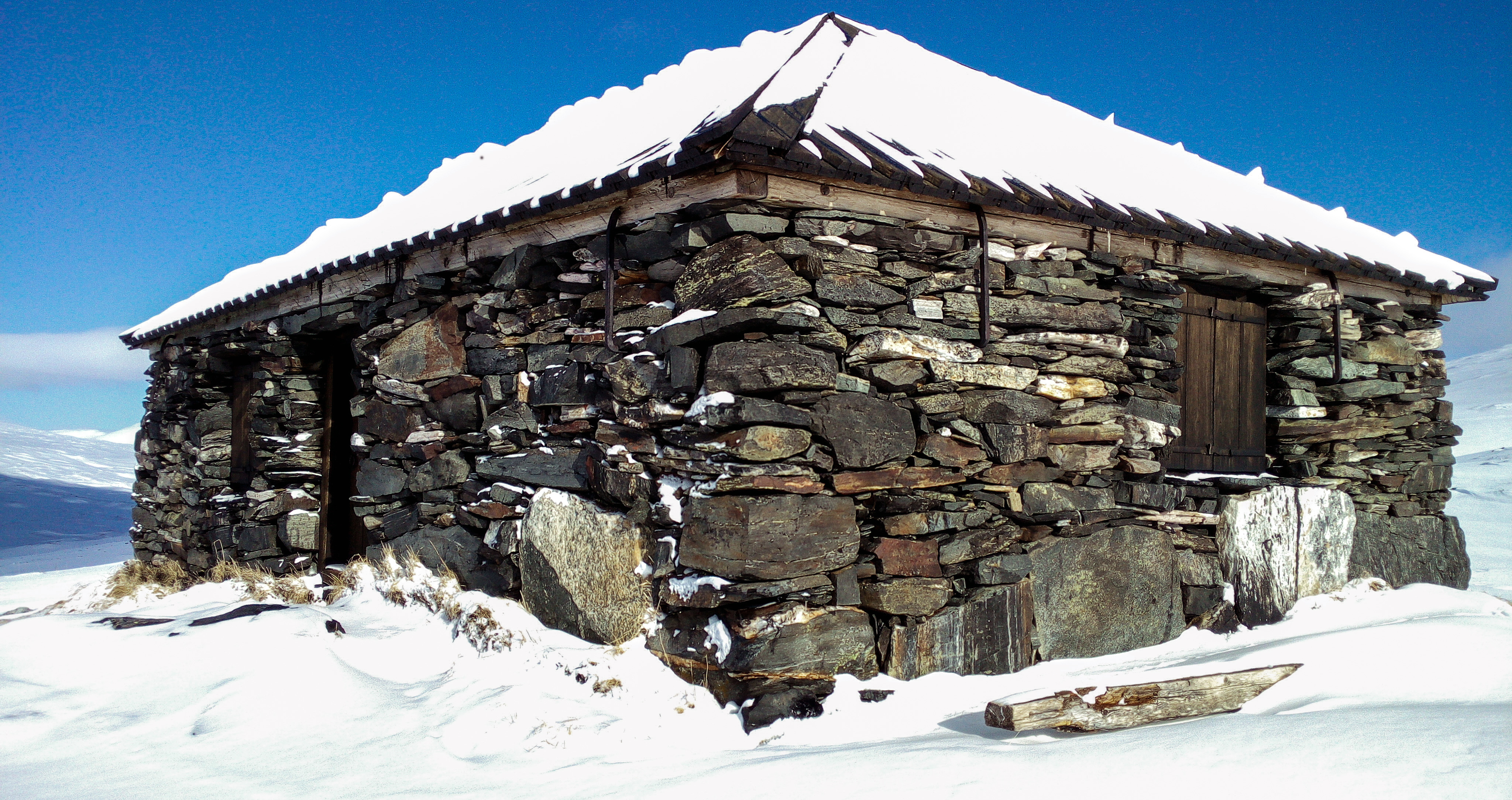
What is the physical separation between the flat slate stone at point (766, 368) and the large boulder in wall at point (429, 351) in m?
2.20

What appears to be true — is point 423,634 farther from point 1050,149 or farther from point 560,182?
point 1050,149

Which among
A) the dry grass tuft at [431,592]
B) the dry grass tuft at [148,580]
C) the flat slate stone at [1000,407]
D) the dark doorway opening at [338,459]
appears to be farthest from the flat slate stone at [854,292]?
the dry grass tuft at [148,580]

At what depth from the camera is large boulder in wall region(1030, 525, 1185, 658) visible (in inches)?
180

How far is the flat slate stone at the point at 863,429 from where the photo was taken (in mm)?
3877

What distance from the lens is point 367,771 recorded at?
128 inches

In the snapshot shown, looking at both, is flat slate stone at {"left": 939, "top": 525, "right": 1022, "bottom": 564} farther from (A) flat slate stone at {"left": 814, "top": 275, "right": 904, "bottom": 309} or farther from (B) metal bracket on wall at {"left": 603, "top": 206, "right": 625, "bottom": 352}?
(B) metal bracket on wall at {"left": 603, "top": 206, "right": 625, "bottom": 352}

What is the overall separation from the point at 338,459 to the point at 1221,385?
6745 millimetres

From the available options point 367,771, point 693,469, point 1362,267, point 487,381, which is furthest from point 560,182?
point 1362,267

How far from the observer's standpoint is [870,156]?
383cm

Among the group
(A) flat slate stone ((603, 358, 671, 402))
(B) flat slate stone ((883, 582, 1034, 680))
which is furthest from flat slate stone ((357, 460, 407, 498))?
(B) flat slate stone ((883, 582, 1034, 680))

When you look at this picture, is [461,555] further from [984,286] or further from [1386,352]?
[1386,352]

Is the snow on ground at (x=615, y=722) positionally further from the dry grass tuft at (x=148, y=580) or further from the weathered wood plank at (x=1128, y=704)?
the dry grass tuft at (x=148, y=580)

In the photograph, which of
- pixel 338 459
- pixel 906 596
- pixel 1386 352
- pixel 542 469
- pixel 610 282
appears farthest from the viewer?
pixel 338 459

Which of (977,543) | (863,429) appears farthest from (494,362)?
(977,543)
